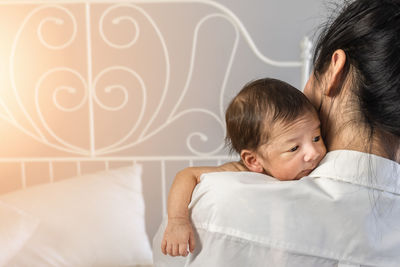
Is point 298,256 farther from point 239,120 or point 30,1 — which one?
point 30,1

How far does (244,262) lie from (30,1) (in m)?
1.80

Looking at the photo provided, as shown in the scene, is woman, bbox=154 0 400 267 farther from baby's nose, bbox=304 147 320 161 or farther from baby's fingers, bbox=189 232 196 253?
baby's nose, bbox=304 147 320 161

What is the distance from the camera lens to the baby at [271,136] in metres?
0.86

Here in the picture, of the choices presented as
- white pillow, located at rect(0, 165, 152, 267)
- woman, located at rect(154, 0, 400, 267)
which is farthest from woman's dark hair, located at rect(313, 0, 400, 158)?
white pillow, located at rect(0, 165, 152, 267)

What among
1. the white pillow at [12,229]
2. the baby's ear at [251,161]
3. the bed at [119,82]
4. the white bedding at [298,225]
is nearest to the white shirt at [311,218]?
the white bedding at [298,225]

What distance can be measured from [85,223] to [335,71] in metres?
1.11

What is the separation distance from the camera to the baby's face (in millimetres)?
862

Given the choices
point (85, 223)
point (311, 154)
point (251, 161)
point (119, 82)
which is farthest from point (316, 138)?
point (119, 82)

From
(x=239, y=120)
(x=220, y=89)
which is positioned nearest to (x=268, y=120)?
(x=239, y=120)

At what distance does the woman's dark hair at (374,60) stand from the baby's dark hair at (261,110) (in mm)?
184

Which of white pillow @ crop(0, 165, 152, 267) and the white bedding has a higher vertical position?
the white bedding

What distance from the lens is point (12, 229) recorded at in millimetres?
1416

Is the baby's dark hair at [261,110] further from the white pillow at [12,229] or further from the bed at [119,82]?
the bed at [119,82]

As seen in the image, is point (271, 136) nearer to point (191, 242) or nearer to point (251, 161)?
point (251, 161)
